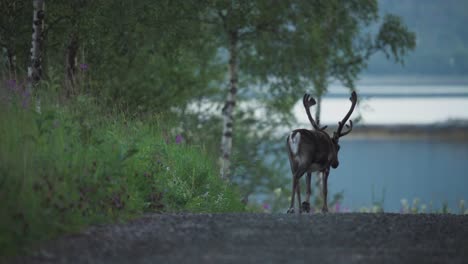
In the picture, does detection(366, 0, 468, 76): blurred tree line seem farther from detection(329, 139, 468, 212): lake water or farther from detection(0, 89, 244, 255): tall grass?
detection(0, 89, 244, 255): tall grass

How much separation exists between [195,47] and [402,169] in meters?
41.6

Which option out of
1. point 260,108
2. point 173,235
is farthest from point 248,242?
point 260,108

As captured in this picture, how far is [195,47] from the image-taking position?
2277 centimetres

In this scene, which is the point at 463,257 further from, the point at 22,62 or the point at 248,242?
the point at 22,62

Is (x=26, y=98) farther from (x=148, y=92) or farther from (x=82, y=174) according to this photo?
(x=148, y=92)

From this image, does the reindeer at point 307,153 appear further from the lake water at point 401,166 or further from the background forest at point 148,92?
the lake water at point 401,166

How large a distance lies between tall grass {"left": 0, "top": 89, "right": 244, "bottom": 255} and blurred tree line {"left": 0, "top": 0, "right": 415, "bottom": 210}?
3.02 metres

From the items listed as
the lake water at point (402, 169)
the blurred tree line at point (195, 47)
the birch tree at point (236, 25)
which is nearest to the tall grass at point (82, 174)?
the blurred tree line at point (195, 47)

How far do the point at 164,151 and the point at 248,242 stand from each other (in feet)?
13.8

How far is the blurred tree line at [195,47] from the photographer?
17.6 meters

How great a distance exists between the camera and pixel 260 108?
3594cm

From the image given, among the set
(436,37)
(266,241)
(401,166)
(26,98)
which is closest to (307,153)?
(266,241)

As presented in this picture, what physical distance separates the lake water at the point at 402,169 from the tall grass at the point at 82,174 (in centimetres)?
3871

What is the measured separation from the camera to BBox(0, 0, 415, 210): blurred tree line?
57.7 feet
